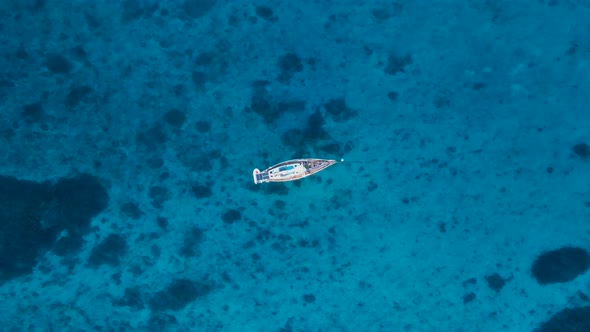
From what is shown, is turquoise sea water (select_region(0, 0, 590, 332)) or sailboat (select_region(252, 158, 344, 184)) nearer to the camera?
sailboat (select_region(252, 158, 344, 184))

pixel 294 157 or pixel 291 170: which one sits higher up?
pixel 294 157

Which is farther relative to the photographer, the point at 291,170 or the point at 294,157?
the point at 294,157

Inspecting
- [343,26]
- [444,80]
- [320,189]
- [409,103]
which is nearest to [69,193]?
[320,189]

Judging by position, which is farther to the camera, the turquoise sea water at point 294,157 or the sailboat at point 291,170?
the turquoise sea water at point 294,157
